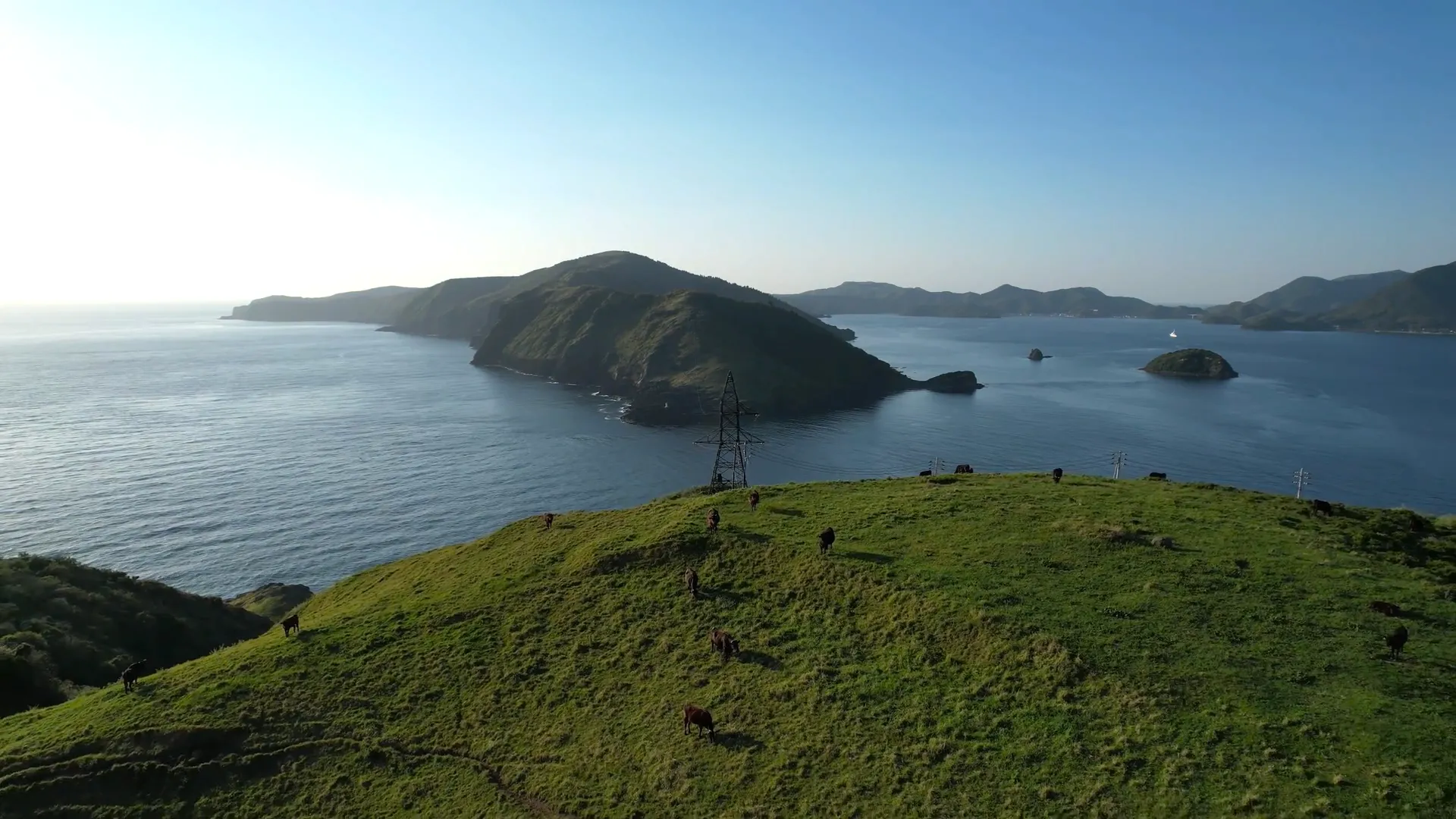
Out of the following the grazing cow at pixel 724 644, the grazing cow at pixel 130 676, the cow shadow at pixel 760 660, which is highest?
the grazing cow at pixel 724 644

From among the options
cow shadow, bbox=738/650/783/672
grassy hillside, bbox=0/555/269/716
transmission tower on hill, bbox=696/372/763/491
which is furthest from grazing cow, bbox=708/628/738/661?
grassy hillside, bbox=0/555/269/716

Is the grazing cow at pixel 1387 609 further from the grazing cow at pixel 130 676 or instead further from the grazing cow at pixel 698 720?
the grazing cow at pixel 130 676

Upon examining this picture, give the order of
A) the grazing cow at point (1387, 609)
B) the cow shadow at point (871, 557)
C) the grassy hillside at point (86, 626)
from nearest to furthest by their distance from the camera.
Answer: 1. the grazing cow at point (1387, 609)
2. the cow shadow at point (871, 557)
3. the grassy hillside at point (86, 626)

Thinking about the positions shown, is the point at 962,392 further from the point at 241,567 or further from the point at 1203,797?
the point at 1203,797

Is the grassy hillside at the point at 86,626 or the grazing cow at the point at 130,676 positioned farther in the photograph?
the grassy hillside at the point at 86,626

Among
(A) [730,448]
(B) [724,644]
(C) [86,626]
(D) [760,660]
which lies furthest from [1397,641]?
(C) [86,626]

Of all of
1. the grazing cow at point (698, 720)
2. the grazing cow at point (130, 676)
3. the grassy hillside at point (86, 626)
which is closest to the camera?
the grazing cow at point (698, 720)

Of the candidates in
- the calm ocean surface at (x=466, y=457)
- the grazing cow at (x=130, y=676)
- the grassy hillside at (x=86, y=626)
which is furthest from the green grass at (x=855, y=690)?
the calm ocean surface at (x=466, y=457)
